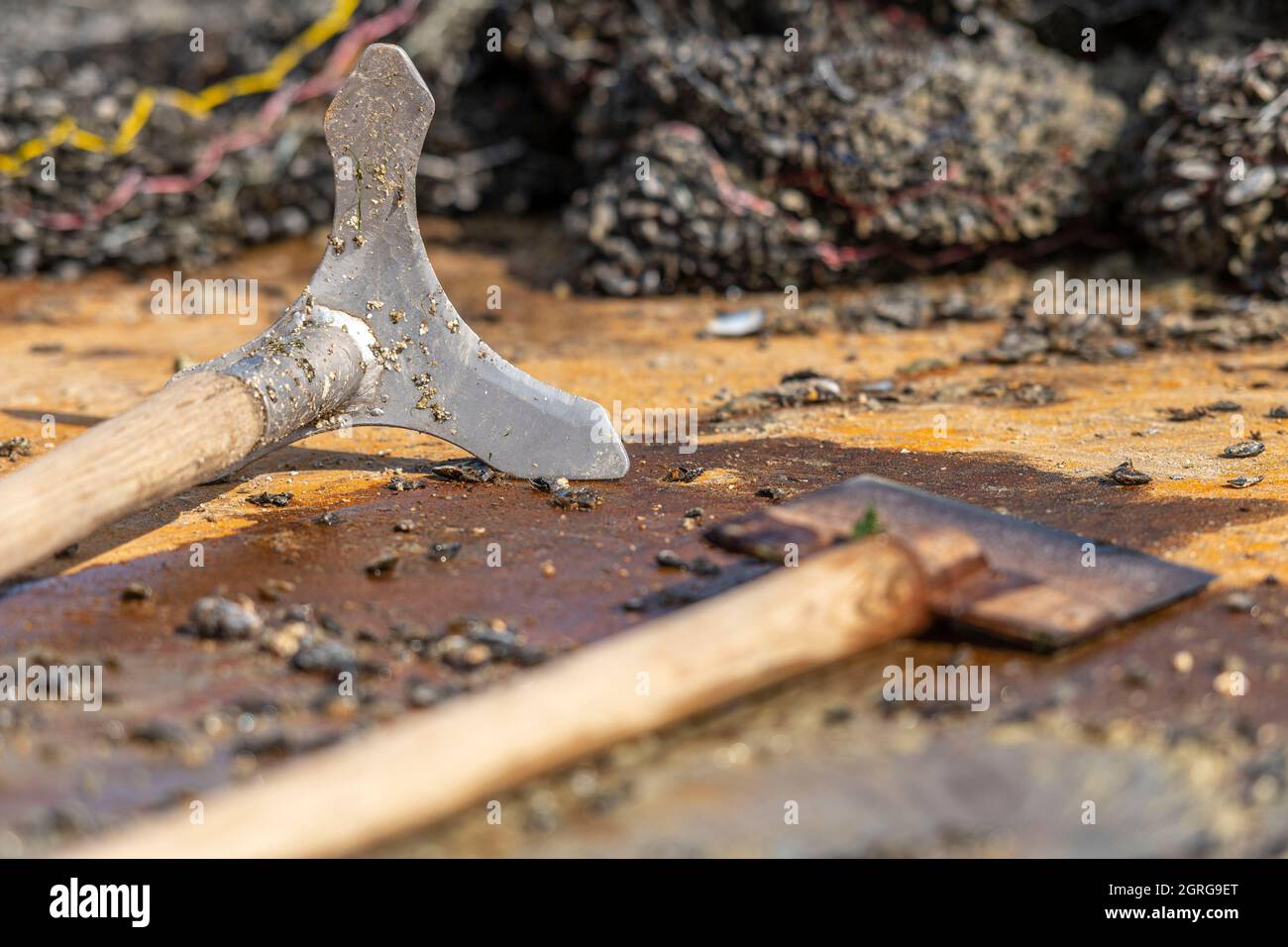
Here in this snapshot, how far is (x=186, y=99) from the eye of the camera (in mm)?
5832

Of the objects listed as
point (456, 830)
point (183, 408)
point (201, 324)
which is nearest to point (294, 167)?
point (201, 324)

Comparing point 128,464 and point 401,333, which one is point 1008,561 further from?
point 128,464

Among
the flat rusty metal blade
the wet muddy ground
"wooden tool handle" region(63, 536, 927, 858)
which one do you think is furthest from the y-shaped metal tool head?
"wooden tool handle" region(63, 536, 927, 858)

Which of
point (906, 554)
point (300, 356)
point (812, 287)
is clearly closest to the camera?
point (906, 554)

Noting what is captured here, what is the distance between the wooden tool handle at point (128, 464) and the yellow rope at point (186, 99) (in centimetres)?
310

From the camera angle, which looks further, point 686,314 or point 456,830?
point 686,314

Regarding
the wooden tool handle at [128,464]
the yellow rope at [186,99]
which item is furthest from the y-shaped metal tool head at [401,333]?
the yellow rope at [186,99]

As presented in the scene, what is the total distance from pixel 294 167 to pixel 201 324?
108cm

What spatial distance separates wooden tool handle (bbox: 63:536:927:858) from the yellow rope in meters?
4.06

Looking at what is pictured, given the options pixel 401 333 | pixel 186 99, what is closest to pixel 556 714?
pixel 401 333

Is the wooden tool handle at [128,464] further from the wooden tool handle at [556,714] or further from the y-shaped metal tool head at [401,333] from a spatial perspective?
the wooden tool handle at [556,714]

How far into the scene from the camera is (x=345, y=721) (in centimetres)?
230

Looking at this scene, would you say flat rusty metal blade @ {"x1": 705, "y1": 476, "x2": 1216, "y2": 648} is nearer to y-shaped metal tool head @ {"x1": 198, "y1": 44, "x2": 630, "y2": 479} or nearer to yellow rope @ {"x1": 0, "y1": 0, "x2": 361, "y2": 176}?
y-shaped metal tool head @ {"x1": 198, "y1": 44, "x2": 630, "y2": 479}
